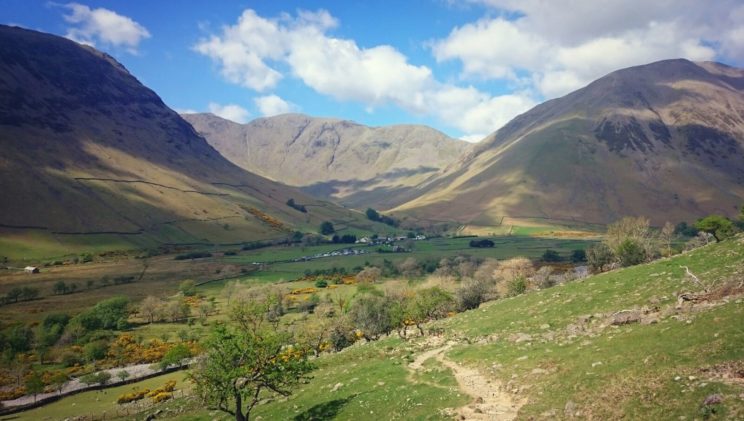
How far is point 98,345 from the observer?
303 feet

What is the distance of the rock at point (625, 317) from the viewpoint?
29.7 meters

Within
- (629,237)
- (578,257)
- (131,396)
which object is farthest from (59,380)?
(578,257)

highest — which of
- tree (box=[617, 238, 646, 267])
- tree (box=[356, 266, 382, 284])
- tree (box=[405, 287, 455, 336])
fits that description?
tree (box=[617, 238, 646, 267])

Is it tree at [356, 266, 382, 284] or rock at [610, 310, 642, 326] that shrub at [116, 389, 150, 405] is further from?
tree at [356, 266, 382, 284]

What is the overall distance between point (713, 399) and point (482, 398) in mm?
11499

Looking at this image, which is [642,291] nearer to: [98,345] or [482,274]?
A: [482,274]

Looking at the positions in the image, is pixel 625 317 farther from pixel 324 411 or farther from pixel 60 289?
pixel 60 289

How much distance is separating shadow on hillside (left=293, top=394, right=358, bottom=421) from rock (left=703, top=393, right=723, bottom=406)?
803 inches

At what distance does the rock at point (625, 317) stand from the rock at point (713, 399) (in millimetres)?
12976

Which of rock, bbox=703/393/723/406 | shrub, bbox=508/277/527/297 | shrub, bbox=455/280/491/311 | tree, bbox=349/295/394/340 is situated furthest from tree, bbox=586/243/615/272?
rock, bbox=703/393/723/406

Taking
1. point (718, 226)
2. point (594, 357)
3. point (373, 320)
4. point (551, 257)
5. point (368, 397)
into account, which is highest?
point (594, 357)

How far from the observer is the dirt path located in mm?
23413

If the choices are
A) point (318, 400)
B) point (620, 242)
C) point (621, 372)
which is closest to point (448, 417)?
point (621, 372)

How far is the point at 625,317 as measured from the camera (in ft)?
99.4
